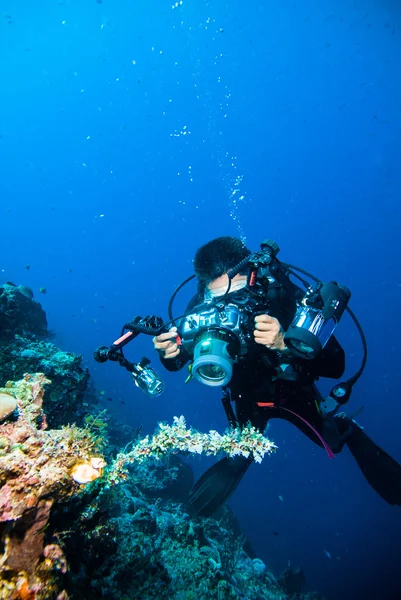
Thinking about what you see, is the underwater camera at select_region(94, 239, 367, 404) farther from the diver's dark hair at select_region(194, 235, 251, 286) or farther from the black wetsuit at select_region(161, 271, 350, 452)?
the diver's dark hair at select_region(194, 235, 251, 286)

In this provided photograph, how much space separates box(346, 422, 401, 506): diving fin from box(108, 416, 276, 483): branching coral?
118 inches

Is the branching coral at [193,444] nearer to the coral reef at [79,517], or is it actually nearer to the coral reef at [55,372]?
the coral reef at [79,517]

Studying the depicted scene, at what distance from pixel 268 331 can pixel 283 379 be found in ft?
3.89

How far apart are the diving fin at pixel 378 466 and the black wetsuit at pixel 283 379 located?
34cm

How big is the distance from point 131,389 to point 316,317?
39.1m

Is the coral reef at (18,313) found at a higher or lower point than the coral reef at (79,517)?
higher

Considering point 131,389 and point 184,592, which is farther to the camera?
point 131,389

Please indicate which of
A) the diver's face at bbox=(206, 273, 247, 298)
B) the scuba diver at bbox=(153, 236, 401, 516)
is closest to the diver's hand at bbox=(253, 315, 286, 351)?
the scuba diver at bbox=(153, 236, 401, 516)

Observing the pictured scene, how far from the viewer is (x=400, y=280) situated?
79188 mm

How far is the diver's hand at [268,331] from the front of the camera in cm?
296

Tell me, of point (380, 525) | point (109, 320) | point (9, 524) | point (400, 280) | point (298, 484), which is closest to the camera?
point (9, 524)

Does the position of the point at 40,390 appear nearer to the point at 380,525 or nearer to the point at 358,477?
the point at 380,525

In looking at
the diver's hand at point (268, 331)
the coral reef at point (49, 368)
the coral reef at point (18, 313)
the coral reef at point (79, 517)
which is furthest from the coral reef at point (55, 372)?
the diver's hand at point (268, 331)

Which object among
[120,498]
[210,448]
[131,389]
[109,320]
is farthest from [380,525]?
[109,320]
